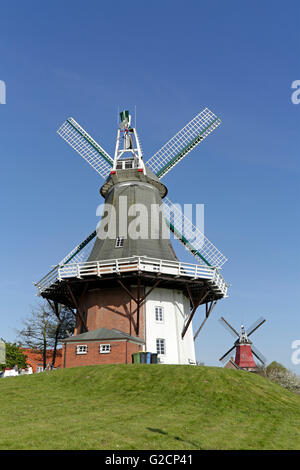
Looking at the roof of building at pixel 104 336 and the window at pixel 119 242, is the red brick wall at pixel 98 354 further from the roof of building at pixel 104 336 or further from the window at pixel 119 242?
the window at pixel 119 242

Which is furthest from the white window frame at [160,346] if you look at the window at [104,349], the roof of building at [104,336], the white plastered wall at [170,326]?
the window at [104,349]

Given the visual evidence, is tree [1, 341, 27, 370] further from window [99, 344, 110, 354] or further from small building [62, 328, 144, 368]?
window [99, 344, 110, 354]

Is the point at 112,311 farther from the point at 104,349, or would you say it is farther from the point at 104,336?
the point at 104,349

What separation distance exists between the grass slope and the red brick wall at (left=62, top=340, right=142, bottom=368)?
2.38m

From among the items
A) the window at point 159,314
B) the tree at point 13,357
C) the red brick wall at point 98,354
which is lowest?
the red brick wall at point 98,354

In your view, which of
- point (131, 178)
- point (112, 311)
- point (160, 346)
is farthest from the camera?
point (131, 178)

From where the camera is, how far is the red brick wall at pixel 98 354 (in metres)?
25.8

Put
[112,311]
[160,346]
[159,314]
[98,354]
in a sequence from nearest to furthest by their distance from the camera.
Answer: [98,354] < [160,346] < [112,311] < [159,314]

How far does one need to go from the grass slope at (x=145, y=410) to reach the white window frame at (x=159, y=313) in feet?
21.0

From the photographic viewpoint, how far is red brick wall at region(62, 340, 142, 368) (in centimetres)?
2583

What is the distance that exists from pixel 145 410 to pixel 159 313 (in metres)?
14.1

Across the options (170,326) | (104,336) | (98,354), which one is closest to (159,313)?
(170,326)

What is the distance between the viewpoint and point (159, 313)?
2977cm

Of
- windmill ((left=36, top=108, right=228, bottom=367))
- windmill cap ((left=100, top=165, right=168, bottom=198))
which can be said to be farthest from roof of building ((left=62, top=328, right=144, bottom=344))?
windmill cap ((left=100, top=165, right=168, bottom=198))
